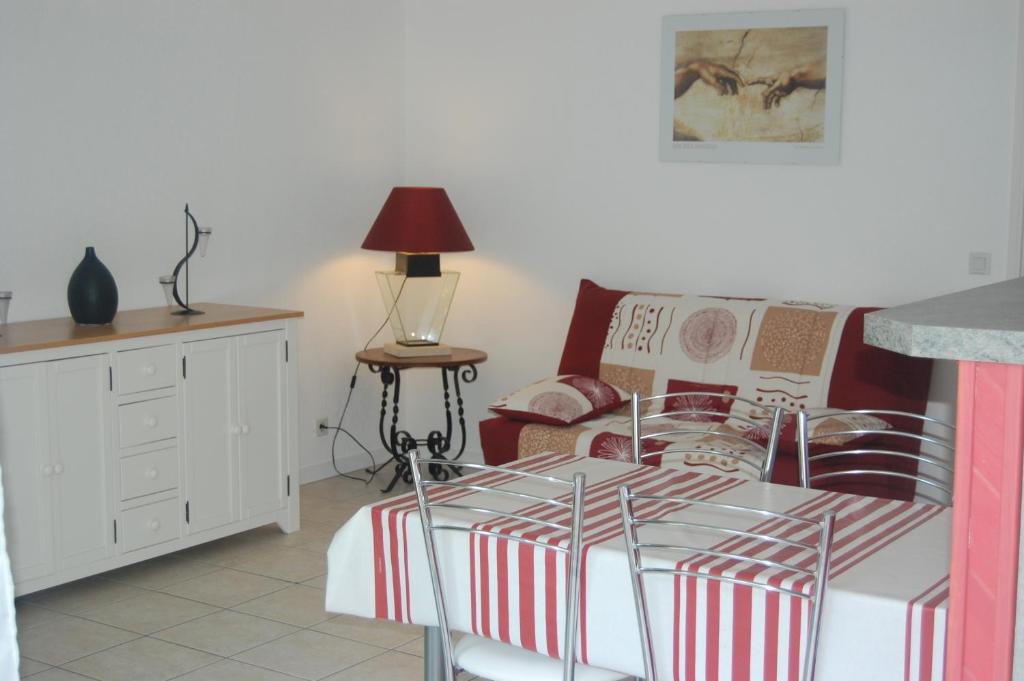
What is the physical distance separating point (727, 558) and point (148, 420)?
98.9 inches

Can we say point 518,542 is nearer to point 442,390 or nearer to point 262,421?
point 262,421

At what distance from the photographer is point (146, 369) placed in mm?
3830

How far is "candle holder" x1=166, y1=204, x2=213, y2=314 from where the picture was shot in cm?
425

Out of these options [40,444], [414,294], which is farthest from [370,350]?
[40,444]

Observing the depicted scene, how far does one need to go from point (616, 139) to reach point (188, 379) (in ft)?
6.96

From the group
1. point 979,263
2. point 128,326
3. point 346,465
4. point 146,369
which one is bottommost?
point 346,465

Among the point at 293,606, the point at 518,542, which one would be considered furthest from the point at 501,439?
the point at 518,542

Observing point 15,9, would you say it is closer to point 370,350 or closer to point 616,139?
point 370,350

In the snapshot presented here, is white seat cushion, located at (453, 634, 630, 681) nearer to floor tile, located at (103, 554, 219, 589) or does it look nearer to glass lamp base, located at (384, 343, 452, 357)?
floor tile, located at (103, 554, 219, 589)

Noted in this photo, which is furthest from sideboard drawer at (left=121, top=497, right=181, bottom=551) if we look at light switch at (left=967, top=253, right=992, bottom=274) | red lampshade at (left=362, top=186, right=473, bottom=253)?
light switch at (left=967, top=253, right=992, bottom=274)

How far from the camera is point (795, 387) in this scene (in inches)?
167

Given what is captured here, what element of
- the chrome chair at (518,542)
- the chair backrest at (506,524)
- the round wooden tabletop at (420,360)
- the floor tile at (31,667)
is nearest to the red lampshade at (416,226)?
the round wooden tabletop at (420,360)

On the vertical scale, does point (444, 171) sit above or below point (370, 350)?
above

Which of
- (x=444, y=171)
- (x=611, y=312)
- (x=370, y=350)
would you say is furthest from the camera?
(x=444, y=171)
